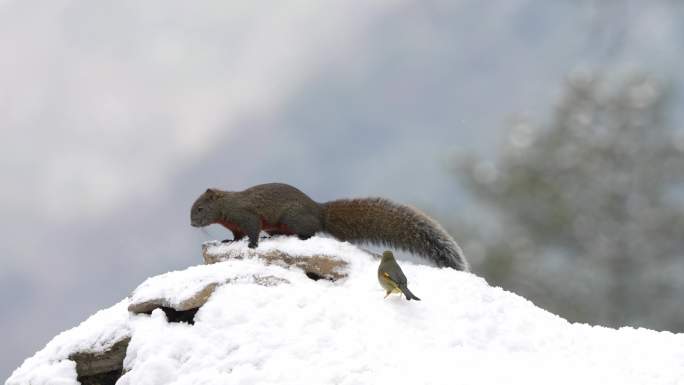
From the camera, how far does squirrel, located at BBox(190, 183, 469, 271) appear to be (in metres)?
8.77

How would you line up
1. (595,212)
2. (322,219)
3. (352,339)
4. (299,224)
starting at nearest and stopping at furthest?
(352,339) < (299,224) < (322,219) < (595,212)

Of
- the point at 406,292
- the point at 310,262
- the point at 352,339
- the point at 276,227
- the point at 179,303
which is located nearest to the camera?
the point at 352,339

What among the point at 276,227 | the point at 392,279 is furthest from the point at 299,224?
the point at 392,279

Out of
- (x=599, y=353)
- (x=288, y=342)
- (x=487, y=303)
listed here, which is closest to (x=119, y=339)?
(x=288, y=342)

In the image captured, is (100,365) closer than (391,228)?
Yes

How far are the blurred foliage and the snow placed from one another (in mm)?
6903

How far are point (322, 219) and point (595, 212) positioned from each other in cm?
759

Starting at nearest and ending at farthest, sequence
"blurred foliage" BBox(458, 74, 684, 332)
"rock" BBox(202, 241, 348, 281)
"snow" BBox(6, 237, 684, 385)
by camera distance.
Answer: "snow" BBox(6, 237, 684, 385) → "rock" BBox(202, 241, 348, 281) → "blurred foliage" BBox(458, 74, 684, 332)

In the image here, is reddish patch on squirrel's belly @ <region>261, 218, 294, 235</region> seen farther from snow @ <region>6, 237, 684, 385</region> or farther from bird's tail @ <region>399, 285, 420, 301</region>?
bird's tail @ <region>399, 285, 420, 301</region>

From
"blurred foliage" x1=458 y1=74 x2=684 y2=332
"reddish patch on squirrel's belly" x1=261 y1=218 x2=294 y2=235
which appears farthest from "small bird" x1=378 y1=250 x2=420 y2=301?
"blurred foliage" x1=458 y1=74 x2=684 y2=332

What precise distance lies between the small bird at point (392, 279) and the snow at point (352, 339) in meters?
0.14

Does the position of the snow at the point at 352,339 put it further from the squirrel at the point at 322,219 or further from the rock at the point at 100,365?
the squirrel at the point at 322,219

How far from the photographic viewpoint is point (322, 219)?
31.1 ft

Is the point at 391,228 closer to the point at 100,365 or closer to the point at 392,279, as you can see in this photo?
the point at 392,279
